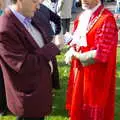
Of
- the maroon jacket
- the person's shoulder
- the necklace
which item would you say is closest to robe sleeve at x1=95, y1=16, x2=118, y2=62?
the necklace

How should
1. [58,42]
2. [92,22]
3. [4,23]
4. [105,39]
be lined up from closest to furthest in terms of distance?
[4,23] → [58,42] → [105,39] → [92,22]

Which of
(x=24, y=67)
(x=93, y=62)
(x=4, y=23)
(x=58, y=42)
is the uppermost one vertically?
(x=4, y=23)

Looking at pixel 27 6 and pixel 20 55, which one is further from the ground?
pixel 27 6

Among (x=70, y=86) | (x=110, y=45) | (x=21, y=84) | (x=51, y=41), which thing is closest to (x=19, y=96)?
(x=21, y=84)

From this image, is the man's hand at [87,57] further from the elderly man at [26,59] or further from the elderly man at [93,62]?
the elderly man at [26,59]

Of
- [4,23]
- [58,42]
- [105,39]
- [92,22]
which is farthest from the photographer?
[92,22]

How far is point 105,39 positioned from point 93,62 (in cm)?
24

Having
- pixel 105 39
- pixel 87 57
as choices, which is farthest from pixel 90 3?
pixel 87 57

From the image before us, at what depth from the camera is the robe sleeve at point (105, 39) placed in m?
4.11

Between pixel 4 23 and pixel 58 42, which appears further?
pixel 58 42

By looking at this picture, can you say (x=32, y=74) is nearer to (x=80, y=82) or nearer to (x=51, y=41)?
(x=51, y=41)

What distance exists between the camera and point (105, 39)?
13.5ft

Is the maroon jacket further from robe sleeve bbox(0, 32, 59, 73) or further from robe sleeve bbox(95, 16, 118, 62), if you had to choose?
robe sleeve bbox(95, 16, 118, 62)

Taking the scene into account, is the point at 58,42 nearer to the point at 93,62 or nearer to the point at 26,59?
the point at 26,59
